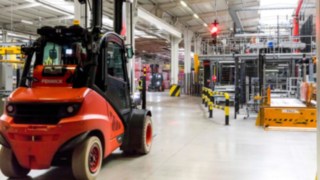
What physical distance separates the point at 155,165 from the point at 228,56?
9.93 m

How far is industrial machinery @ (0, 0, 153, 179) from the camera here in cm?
452

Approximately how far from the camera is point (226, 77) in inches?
826

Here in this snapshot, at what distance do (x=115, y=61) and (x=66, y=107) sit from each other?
1730 millimetres

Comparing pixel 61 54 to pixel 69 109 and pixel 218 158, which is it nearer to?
pixel 69 109

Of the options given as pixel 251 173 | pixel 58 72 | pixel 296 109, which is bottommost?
pixel 251 173

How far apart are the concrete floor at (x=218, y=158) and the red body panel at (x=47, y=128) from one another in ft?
2.92

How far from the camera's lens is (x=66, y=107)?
182 inches

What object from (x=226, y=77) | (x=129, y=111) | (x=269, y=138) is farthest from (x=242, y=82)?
(x=129, y=111)

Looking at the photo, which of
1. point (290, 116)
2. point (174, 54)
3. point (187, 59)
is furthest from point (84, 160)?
point (187, 59)

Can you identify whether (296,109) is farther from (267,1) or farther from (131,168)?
→ (267,1)

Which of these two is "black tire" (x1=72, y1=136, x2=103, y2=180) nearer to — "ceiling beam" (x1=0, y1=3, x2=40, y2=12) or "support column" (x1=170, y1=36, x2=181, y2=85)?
"ceiling beam" (x1=0, y1=3, x2=40, y2=12)

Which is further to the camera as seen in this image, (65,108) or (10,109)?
(10,109)

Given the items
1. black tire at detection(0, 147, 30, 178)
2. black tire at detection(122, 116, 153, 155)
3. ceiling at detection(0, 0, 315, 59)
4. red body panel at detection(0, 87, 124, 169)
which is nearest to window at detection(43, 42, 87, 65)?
red body panel at detection(0, 87, 124, 169)

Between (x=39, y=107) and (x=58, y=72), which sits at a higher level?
(x=58, y=72)
